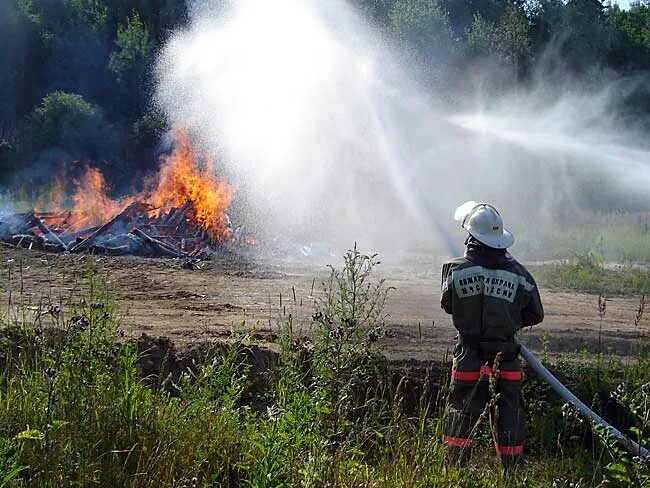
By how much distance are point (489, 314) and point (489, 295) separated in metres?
0.14

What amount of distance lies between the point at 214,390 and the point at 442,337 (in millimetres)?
3925

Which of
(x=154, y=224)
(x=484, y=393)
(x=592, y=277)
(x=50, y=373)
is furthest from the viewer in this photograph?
(x=154, y=224)

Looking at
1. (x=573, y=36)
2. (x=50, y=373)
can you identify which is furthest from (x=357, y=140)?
(x=50, y=373)

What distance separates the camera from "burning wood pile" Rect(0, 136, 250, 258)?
47.9 ft

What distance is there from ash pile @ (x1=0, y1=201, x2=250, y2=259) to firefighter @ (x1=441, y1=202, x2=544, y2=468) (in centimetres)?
975

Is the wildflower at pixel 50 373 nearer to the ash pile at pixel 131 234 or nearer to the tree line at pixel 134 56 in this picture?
the ash pile at pixel 131 234

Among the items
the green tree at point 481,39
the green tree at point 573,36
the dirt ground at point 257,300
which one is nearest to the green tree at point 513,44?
the green tree at point 481,39

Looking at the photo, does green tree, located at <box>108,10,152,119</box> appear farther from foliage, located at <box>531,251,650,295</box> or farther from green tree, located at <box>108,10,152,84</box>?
foliage, located at <box>531,251,650,295</box>

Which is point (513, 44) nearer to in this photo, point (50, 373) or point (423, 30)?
point (423, 30)

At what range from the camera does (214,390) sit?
173 inches

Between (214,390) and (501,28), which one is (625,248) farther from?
(501,28)

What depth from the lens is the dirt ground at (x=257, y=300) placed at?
25.0ft

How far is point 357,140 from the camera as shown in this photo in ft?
63.2

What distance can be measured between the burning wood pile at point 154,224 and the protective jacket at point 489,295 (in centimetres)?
983
